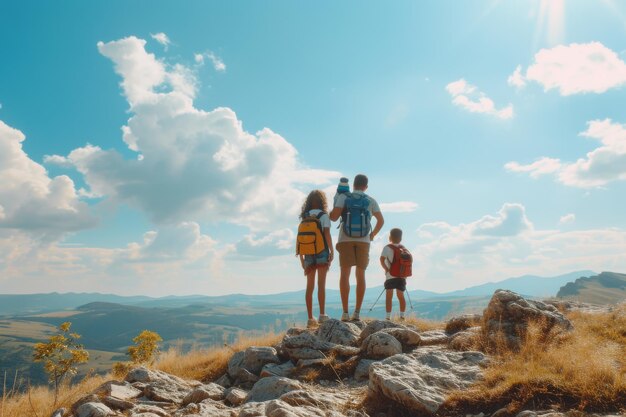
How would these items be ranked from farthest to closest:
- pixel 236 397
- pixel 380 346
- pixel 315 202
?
1. pixel 315 202
2. pixel 380 346
3. pixel 236 397

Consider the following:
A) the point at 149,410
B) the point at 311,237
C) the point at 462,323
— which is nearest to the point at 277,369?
the point at 149,410

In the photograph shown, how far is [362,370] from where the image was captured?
7.41 meters

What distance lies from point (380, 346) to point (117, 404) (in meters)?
4.68

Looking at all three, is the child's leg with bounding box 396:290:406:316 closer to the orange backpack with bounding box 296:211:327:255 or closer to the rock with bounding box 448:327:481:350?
the orange backpack with bounding box 296:211:327:255

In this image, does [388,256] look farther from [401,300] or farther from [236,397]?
[236,397]

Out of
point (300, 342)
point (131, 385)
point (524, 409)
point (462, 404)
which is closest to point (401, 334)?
point (300, 342)

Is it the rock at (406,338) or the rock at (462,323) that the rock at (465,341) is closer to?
the rock at (406,338)

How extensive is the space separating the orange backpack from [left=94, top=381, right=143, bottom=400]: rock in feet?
16.2

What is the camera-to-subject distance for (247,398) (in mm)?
6711

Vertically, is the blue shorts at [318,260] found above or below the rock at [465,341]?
above

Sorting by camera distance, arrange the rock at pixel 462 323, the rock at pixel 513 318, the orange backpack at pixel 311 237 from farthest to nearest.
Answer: the orange backpack at pixel 311 237 → the rock at pixel 462 323 → the rock at pixel 513 318

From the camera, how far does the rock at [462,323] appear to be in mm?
10102

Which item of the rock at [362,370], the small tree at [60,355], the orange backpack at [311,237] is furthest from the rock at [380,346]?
the small tree at [60,355]

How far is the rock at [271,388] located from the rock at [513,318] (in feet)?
13.1
